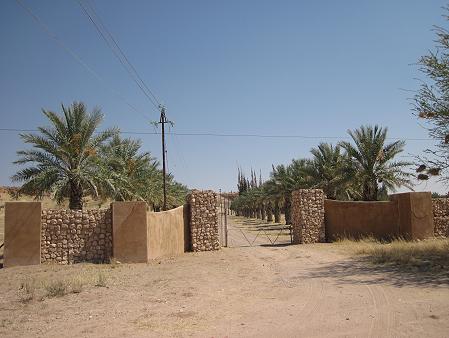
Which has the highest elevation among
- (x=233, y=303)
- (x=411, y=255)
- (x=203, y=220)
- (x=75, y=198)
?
(x=75, y=198)

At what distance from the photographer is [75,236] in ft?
58.9

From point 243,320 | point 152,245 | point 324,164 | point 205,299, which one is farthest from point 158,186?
point 243,320

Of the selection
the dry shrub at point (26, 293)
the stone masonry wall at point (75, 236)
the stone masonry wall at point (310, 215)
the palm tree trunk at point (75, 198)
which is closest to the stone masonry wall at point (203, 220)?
the stone masonry wall at point (310, 215)

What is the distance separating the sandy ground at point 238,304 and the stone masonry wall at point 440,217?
9352 mm

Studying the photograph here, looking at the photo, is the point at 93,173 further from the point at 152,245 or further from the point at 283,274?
the point at 283,274

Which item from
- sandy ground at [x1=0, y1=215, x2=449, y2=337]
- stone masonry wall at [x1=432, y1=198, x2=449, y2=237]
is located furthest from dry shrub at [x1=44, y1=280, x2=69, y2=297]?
stone masonry wall at [x1=432, y1=198, x2=449, y2=237]

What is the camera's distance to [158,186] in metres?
35.8

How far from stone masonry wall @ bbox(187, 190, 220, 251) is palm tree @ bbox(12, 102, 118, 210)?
478 centimetres

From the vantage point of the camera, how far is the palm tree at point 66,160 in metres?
20.0

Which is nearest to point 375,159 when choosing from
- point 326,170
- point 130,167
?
point 326,170

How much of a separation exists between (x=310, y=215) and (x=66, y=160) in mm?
12660

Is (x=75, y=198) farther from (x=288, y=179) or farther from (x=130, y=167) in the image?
(x=288, y=179)

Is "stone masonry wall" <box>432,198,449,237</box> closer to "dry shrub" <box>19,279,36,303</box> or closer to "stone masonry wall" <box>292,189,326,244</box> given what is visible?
"stone masonry wall" <box>292,189,326,244</box>

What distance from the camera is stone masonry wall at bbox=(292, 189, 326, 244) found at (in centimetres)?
2341
